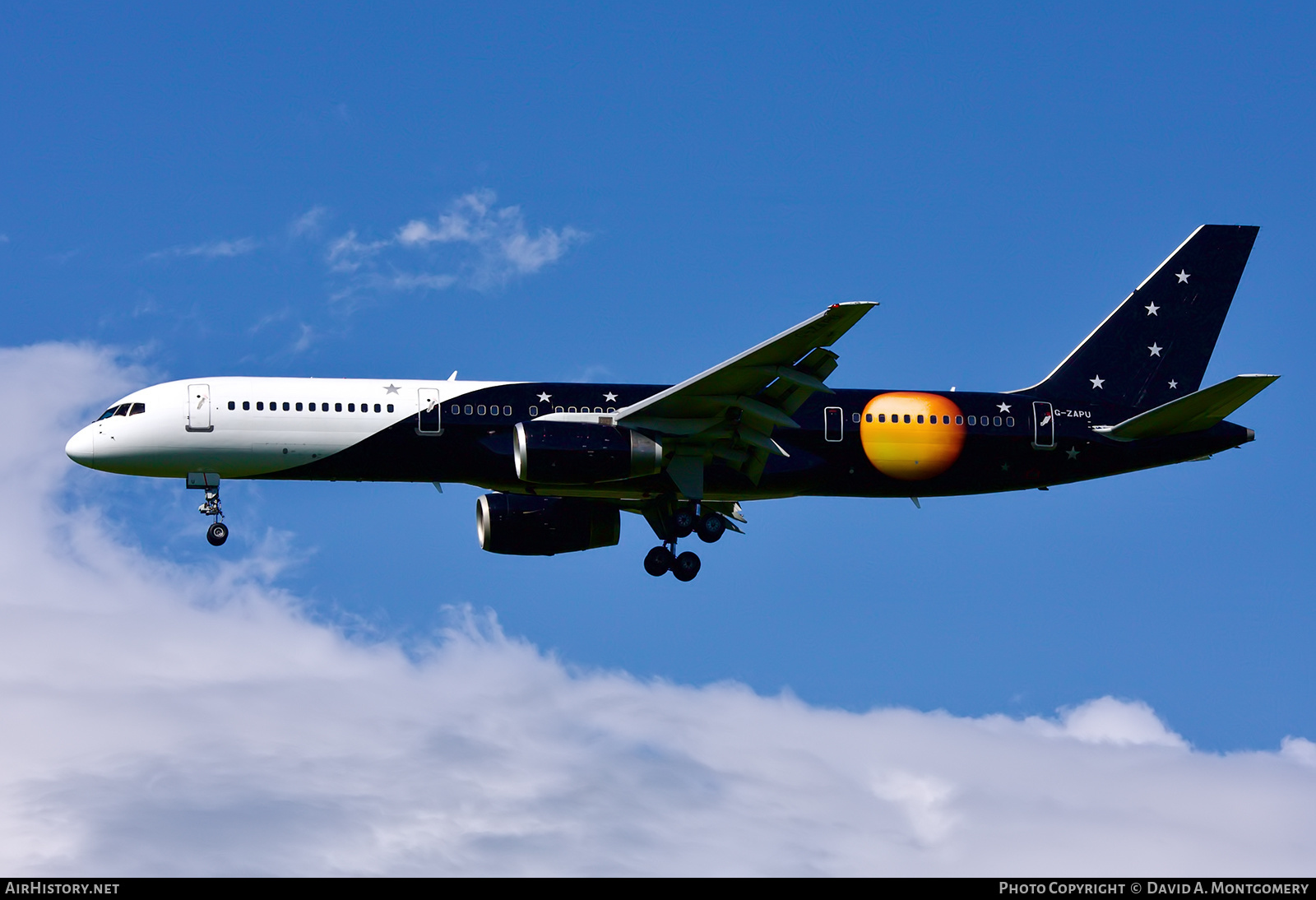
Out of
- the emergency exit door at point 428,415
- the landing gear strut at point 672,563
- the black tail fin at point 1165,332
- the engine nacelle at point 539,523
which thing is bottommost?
the landing gear strut at point 672,563

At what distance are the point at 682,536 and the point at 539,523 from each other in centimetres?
465

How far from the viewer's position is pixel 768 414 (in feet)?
123

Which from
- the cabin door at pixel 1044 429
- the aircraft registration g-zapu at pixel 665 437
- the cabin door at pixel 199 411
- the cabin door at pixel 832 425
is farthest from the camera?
the cabin door at pixel 1044 429

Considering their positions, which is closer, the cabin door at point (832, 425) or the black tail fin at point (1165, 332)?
the cabin door at point (832, 425)

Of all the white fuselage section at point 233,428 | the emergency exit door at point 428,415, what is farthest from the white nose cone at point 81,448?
the emergency exit door at point 428,415

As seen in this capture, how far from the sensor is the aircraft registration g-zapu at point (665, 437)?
124 ft

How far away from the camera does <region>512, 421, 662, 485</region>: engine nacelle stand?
3738 centimetres

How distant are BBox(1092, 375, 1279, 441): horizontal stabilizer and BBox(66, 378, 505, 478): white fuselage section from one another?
59.7ft

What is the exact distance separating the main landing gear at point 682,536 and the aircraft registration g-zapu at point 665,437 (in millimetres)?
49

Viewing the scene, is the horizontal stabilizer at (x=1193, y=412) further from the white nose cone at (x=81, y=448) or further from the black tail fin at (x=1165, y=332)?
the white nose cone at (x=81, y=448)
